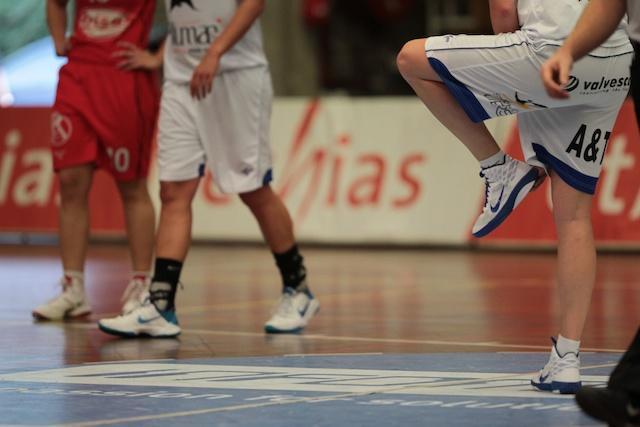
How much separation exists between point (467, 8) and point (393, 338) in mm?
14409

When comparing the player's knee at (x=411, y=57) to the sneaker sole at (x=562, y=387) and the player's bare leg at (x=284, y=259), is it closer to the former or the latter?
the sneaker sole at (x=562, y=387)

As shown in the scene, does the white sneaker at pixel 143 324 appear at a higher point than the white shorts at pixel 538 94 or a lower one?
lower

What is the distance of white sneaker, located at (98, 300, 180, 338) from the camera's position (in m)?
6.90

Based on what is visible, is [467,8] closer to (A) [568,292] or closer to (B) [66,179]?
(B) [66,179]

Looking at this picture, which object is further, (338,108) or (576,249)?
(338,108)

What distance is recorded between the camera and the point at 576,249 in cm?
527

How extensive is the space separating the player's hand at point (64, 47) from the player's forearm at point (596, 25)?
403 centimetres

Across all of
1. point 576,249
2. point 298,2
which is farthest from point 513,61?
point 298,2

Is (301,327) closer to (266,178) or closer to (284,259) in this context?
(284,259)

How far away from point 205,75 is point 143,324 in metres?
1.15

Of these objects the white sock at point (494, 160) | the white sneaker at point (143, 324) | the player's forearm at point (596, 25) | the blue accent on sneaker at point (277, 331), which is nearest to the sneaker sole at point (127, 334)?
the white sneaker at point (143, 324)

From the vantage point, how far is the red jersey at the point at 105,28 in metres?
7.84

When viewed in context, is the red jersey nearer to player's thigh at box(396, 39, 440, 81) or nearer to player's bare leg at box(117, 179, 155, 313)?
player's bare leg at box(117, 179, 155, 313)

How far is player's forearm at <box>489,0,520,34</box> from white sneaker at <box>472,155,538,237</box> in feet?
1.48
